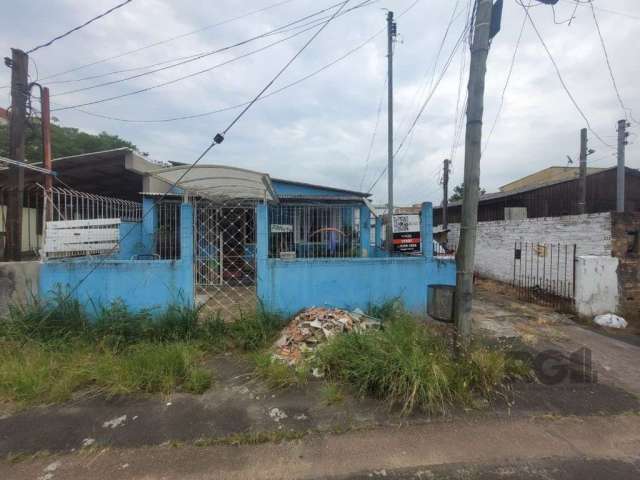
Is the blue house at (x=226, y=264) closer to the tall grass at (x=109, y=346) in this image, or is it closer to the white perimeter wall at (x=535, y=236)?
the tall grass at (x=109, y=346)

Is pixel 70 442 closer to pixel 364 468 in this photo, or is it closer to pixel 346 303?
pixel 364 468

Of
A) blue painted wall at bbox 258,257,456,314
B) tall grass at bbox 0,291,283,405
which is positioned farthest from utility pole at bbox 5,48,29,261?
blue painted wall at bbox 258,257,456,314

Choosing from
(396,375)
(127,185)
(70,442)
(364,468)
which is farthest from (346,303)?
(127,185)

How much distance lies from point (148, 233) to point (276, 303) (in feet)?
17.1

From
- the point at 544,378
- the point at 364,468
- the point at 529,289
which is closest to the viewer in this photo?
the point at 364,468

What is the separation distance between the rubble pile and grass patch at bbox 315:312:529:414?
0.40 metres

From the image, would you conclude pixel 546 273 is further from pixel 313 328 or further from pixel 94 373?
pixel 94 373

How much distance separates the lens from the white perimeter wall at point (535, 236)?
20.9 ft

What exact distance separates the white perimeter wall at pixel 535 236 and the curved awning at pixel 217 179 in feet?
21.5

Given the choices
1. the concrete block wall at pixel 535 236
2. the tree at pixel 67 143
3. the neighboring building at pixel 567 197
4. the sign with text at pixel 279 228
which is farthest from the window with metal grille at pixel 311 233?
the tree at pixel 67 143

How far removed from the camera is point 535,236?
8.32m

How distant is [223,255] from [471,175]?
13.6ft

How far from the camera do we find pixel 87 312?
4477mm

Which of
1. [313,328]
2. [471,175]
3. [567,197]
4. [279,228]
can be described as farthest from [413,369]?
[567,197]
